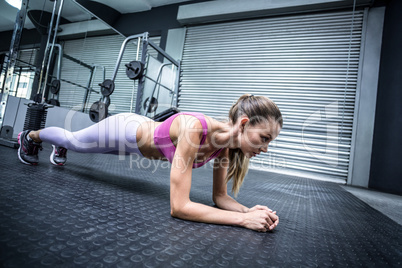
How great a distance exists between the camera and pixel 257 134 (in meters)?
0.88

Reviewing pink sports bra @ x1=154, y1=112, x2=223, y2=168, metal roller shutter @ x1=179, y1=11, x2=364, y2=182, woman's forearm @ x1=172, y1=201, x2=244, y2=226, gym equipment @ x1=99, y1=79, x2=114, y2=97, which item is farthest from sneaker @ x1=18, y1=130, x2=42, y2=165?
metal roller shutter @ x1=179, y1=11, x2=364, y2=182

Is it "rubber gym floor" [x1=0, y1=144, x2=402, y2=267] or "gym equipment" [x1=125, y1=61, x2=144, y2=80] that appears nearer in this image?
"rubber gym floor" [x1=0, y1=144, x2=402, y2=267]

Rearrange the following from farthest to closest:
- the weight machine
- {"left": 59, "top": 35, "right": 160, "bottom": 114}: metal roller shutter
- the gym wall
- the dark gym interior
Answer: {"left": 59, "top": 35, "right": 160, "bottom": 114}: metal roller shutter
the weight machine
the gym wall
the dark gym interior

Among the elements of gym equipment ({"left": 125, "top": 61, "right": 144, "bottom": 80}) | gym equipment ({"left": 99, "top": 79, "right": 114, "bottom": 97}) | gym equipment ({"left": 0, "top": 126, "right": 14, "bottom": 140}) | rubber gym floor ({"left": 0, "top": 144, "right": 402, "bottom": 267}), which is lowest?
rubber gym floor ({"left": 0, "top": 144, "right": 402, "bottom": 267})

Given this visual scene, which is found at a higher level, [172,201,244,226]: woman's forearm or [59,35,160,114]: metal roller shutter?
[59,35,160,114]: metal roller shutter

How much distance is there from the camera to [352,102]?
12.1ft

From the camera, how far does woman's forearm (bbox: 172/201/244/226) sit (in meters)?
0.82

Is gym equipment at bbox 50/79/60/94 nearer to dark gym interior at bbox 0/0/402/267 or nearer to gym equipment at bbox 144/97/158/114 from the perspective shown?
dark gym interior at bbox 0/0/402/267

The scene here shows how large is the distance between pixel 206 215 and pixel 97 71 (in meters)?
5.61

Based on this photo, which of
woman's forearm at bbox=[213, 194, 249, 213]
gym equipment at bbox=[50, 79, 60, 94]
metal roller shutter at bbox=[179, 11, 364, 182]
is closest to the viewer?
woman's forearm at bbox=[213, 194, 249, 213]

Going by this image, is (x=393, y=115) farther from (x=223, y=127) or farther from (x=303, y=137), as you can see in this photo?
(x=223, y=127)

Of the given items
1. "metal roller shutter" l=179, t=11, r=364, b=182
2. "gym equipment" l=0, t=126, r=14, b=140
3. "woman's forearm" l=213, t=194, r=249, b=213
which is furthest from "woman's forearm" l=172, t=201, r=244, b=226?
"metal roller shutter" l=179, t=11, r=364, b=182

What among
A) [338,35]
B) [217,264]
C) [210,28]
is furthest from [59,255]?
[210,28]

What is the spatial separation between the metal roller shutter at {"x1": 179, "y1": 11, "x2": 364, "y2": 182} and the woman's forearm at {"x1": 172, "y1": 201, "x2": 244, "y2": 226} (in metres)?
3.42
